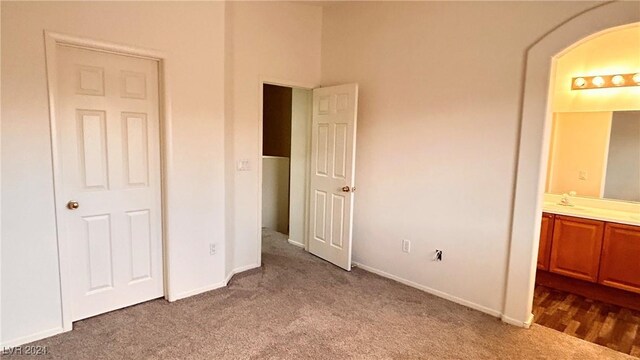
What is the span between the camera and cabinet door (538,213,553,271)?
3.46 metres

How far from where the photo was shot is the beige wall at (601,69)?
3.30 m

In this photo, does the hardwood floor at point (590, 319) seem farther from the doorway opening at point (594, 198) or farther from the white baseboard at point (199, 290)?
the white baseboard at point (199, 290)

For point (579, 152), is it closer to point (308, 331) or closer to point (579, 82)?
point (579, 82)

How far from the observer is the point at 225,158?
321 cm

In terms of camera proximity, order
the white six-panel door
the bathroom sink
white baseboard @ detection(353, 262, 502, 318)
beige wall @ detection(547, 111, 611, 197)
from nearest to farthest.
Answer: the white six-panel door, white baseboard @ detection(353, 262, 502, 318), the bathroom sink, beige wall @ detection(547, 111, 611, 197)

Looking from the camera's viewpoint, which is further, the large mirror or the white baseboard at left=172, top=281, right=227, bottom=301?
the large mirror

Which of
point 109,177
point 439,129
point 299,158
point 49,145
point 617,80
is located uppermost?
point 617,80

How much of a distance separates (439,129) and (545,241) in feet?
5.45

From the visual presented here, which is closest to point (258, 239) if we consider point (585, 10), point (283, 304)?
point (283, 304)

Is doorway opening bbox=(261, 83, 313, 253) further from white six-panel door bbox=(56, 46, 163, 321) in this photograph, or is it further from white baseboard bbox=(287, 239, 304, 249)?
white six-panel door bbox=(56, 46, 163, 321)

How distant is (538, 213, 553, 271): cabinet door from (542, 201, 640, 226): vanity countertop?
8 centimetres

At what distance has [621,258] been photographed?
10.1ft

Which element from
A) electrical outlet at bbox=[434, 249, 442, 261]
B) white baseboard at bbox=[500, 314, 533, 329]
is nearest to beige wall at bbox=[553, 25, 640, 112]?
electrical outlet at bbox=[434, 249, 442, 261]

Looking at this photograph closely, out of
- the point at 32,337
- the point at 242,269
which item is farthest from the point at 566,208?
the point at 32,337
